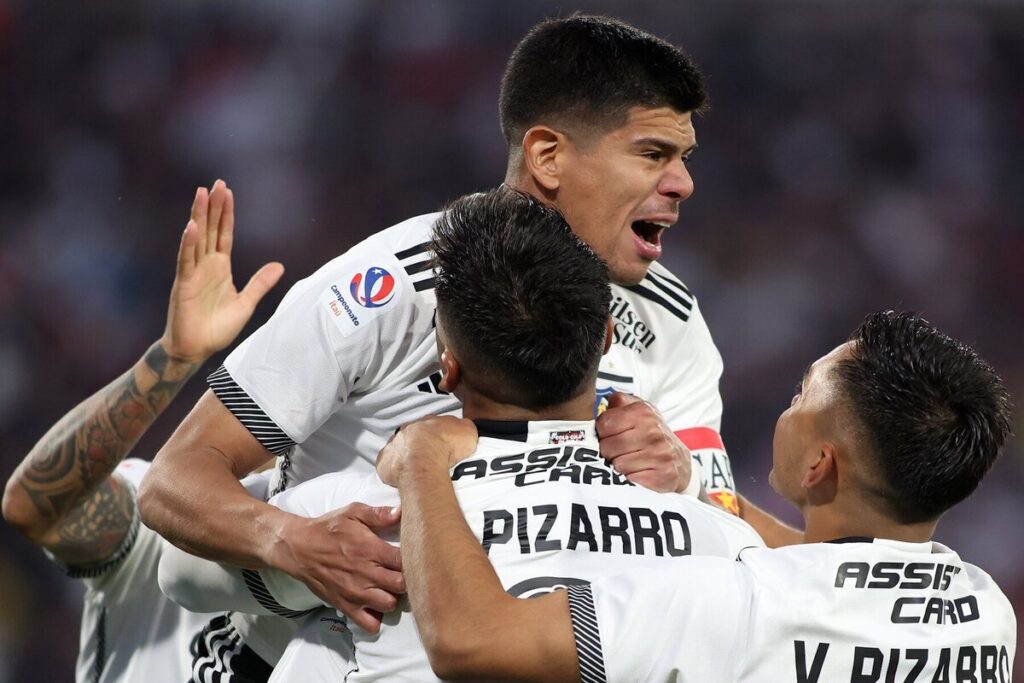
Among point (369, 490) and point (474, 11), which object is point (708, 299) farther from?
point (369, 490)

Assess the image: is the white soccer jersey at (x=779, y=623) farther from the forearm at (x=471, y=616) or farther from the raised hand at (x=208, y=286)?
the raised hand at (x=208, y=286)

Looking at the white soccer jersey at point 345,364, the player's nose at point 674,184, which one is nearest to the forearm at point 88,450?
the white soccer jersey at point 345,364

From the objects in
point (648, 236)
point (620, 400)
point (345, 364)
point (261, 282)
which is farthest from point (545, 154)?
point (261, 282)

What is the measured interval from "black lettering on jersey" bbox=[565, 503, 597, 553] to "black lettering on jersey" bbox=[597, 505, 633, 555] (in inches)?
0.8

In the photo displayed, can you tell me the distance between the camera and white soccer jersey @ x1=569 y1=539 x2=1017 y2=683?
1788 millimetres

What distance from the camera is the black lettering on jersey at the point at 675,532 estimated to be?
1918 mm

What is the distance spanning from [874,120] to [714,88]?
40.2 inches

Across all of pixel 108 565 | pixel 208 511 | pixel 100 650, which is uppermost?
pixel 208 511

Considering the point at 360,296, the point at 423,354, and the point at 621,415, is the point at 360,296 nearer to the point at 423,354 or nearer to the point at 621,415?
the point at 423,354

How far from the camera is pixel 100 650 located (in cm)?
384

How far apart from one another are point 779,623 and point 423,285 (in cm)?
107

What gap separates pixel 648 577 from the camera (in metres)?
1.82

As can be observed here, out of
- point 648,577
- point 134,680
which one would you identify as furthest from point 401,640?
point 134,680

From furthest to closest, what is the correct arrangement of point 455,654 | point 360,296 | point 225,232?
point 225,232, point 360,296, point 455,654
